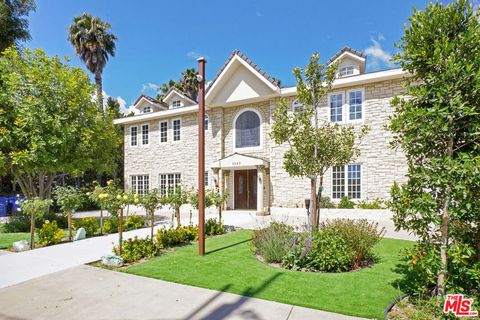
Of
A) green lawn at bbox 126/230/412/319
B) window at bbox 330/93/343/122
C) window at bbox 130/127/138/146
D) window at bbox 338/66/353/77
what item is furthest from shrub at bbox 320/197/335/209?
window at bbox 130/127/138/146

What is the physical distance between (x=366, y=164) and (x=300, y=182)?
11.9ft

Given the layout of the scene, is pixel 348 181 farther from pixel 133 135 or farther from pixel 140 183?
pixel 133 135

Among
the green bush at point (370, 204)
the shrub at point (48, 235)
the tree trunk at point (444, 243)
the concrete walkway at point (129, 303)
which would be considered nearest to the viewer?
the tree trunk at point (444, 243)

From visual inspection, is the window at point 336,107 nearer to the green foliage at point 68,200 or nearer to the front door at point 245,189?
the front door at point 245,189

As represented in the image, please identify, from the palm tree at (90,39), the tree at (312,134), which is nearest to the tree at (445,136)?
the tree at (312,134)

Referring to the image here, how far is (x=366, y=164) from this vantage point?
1483 cm

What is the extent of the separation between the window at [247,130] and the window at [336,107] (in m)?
4.60

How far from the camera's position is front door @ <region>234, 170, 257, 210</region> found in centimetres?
1833

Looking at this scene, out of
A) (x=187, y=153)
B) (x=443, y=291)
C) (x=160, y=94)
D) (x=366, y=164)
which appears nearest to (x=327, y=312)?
(x=443, y=291)

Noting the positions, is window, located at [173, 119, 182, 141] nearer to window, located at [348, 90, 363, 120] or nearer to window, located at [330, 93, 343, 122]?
window, located at [330, 93, 343, 122]

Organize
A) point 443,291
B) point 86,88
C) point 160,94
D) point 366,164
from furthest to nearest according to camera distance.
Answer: point 160,94, point 366,164, point 86,88, point 443,291

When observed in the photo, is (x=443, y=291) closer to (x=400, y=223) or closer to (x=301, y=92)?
(x=400, y=223)

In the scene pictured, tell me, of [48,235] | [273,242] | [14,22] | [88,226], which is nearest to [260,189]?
[88,226]

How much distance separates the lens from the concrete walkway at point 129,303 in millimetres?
4133
